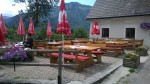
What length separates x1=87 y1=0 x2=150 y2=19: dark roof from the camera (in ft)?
93.9

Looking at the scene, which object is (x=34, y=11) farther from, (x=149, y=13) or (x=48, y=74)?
(x=48, y=74)

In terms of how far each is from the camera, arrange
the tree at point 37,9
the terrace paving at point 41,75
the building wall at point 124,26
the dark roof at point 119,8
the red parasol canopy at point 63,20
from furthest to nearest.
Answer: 1. the tree at point 37,9
2. the dark roof at point 119,8
3. the building wall at point 124,26
4. the red parasol canopy at point 63,20
5. the terrace paving at point 41,75

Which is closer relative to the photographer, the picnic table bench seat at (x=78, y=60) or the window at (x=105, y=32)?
the picnic table bench seat at (x=78, y=60)

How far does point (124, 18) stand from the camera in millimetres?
29359

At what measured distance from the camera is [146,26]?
2709 cm

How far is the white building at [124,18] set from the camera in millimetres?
27938

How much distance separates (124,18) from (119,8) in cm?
183

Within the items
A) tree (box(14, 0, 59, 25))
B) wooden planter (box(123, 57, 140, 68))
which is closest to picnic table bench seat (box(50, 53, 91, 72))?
wooden planter (box(123, 57, 140, 68))

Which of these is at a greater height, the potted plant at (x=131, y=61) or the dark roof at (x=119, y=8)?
the dark roof at (x=119, y=8)

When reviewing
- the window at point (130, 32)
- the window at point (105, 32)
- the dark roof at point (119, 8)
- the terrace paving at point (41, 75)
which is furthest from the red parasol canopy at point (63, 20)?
the window at point (105, 32)

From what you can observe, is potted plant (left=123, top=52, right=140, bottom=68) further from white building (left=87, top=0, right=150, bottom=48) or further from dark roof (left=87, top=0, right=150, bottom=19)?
dark roof (left=87, top=0, right=150, bottom=19)

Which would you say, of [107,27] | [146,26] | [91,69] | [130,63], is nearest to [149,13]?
[146,26]

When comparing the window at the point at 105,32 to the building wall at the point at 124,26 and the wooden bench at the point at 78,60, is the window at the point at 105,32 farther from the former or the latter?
the wooden bench at the point at 78,60

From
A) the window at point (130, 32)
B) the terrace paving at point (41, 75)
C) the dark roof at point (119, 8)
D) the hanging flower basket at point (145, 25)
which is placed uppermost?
the dark roof at point (119, 8)
